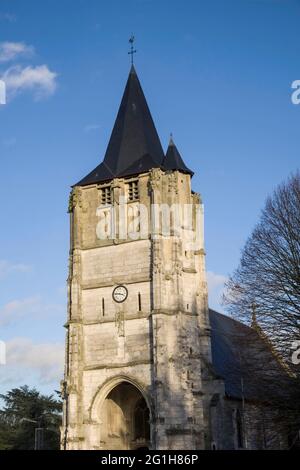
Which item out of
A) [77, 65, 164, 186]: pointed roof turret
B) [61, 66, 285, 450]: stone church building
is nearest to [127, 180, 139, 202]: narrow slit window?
[61, 66, 285, 450]: stone church building

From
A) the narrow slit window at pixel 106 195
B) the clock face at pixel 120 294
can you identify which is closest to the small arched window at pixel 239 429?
the clock face at pixel 120 294

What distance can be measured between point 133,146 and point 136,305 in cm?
953

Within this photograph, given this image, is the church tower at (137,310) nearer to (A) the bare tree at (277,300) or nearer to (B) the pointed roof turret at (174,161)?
(B) the pointed roof turret at (174,161)

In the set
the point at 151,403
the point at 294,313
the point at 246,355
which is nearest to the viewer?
the point at 294,313

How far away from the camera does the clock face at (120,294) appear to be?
3625 cm

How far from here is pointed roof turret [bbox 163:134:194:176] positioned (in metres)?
38.3

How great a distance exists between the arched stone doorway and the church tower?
2.1 inches

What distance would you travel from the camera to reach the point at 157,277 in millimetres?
35188

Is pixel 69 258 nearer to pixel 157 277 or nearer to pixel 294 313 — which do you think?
pixel 157 277

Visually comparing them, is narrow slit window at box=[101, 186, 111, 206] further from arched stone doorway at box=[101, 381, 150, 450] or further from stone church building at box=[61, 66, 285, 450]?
arched stone doorway at box=[101, 381, 150, 450]

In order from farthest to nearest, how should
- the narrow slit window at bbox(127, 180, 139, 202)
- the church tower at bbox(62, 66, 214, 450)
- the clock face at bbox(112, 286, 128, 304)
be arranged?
the narrow slit window at bbox(127, 180, 139, 202)
the clock face at bbox(112, 286, 128, 304)
the church tower at bbox(62, 66, 214, 450)
